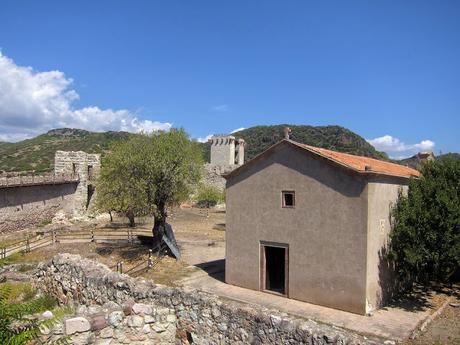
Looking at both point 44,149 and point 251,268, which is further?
point 44,149

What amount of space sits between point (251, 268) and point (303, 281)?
230 cm

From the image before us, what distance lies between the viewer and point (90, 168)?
36031mm

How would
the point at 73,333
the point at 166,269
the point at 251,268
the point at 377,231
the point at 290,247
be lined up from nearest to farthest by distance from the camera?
the point at 73,333 → the point at 377,231 → the point at 290,247 → the point at 251,268 → the point at 166,269

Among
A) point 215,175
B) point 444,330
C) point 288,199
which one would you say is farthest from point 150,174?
point 215,175

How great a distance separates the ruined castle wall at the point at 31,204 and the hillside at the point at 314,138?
68.2 meters

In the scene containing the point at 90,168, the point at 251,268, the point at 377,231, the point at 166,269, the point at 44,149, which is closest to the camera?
the point at 377,231

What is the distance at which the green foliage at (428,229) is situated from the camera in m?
13.4

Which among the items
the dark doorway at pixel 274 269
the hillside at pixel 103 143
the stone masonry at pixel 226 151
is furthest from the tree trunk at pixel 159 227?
the hillside at pixel 103 143

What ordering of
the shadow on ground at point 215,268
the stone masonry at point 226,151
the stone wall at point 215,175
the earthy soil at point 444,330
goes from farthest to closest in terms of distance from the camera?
1. the stone masonry at point 226,151
2. the stone wall at point 215,175
3. the shadow on ground at point 215,268
4. the earthy soil at point 444,330

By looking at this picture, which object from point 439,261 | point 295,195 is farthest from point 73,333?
point 439,261

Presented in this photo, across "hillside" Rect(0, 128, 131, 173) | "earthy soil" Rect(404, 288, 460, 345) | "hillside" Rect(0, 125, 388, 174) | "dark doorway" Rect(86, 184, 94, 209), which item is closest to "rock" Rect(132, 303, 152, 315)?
"earthy soil" Rect(404, 288, 460, 345)

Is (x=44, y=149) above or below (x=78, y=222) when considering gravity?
above

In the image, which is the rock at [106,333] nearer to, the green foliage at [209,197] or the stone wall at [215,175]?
the green foliage at [209,197]

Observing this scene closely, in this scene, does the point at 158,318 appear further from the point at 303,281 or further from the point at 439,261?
the point at 439,261
